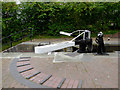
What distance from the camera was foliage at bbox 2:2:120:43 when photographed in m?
12.0

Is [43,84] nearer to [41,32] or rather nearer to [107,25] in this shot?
[41,32]

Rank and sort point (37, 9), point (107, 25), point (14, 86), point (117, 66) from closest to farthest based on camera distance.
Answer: point (14, 86), point (117, 66), point (37, 9), point (107, 25)

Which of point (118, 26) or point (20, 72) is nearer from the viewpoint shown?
point (20, 72)

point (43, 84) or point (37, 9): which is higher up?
point (37, 9)

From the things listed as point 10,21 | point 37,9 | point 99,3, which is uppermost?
point 99,3

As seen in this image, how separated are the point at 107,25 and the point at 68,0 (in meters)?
5.24

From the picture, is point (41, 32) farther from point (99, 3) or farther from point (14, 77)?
point (14, 77)

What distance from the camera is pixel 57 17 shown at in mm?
12758

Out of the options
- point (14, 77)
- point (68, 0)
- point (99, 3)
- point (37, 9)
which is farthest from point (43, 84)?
point (99, 3)

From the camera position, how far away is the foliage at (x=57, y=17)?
12039 millimetres

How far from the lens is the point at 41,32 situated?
13.1m

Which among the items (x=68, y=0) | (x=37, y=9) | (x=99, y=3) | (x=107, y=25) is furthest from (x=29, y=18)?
(x=107, y=25)

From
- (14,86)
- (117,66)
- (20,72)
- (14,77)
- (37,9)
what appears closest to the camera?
(14,86)

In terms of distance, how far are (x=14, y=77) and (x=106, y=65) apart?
3737mm
